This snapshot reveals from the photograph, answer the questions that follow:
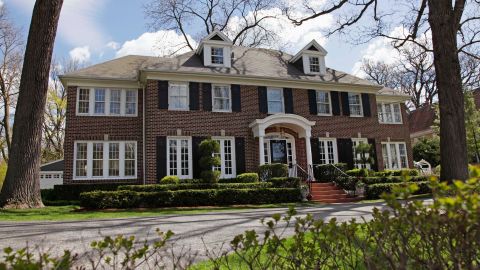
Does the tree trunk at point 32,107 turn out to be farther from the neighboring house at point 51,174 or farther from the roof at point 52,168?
the roof at point 52,168

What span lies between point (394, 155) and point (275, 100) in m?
8.94

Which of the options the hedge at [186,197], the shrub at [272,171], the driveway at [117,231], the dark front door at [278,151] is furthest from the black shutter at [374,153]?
the driveway at [117,231]

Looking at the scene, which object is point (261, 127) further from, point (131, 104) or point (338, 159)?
point (131, 104)

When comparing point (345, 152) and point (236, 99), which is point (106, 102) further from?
point (345, 152)

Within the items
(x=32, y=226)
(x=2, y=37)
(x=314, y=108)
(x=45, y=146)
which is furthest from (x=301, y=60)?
(x=45, y=146)

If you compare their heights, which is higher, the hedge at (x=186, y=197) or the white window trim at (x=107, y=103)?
the white window trim at (x=107, y=103)

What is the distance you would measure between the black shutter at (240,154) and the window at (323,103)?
497 cm

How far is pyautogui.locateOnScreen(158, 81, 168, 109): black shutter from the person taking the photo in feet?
53.4

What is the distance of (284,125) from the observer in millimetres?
18219

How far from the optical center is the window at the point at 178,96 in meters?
16.6

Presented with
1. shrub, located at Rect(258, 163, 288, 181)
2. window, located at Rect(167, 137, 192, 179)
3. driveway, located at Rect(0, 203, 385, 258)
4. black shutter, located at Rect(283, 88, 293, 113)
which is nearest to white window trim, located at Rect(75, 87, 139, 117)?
window, located at Rect(167, 137, 192, 179)

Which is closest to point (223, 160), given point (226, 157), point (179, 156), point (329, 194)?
point (226, 157)

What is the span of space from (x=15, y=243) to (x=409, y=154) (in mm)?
21522

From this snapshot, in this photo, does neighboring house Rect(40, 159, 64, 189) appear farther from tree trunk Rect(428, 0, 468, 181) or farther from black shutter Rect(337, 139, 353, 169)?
tree trunk Rect(428, 0, 468, 181)
